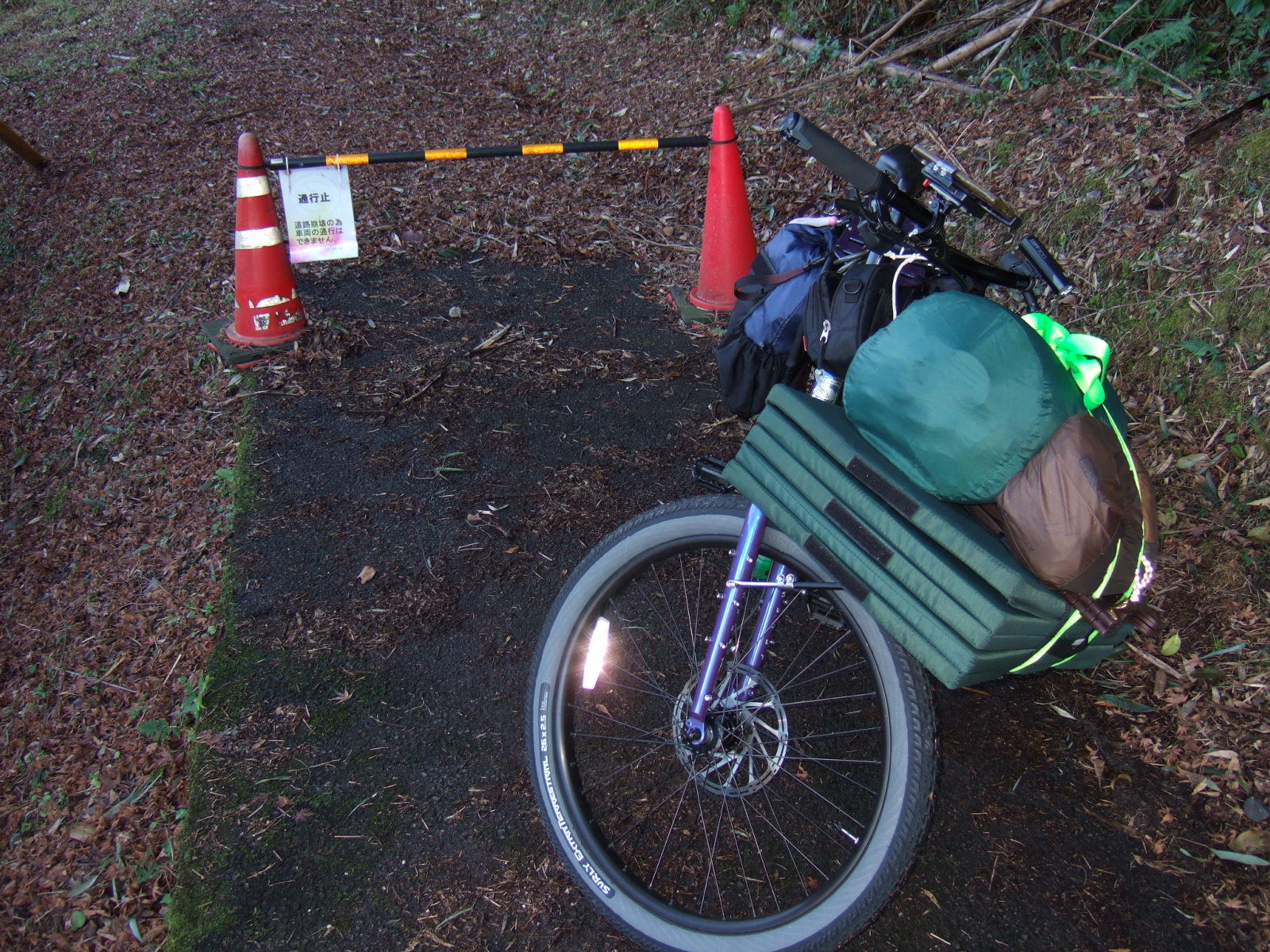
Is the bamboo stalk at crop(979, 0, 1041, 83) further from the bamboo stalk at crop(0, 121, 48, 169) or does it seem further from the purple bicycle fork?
the bamboo stalk at crop(0, 121, 48, 169)

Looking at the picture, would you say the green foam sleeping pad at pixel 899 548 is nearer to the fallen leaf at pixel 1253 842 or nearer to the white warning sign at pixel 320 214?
the fallen leaf at pixel 1253 842

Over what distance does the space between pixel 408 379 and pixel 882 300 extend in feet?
9.18

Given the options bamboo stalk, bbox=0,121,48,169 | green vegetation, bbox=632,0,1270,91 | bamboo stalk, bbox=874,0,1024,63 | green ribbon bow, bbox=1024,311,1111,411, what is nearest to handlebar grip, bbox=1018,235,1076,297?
green ribbon bow, bbox=1024,311,1111,411

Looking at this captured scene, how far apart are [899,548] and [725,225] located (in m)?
3.41

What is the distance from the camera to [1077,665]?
2.27m

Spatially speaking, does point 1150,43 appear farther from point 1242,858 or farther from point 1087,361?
point 1242,858

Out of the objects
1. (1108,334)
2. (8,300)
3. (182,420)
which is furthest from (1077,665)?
(8,300)

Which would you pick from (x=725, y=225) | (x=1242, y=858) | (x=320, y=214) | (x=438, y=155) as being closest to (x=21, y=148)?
(x=320, y=214)

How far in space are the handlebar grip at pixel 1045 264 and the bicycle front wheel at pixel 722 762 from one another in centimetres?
104

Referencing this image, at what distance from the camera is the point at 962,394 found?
1.72 meters

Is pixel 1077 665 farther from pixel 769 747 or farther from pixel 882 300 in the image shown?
pixel 882 300

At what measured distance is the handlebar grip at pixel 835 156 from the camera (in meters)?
2.11

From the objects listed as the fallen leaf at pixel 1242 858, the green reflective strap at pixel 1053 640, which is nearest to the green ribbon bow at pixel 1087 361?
the green reflective strap at pixel 1053 640

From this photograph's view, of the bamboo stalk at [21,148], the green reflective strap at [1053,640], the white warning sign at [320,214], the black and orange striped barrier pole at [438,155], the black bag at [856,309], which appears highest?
the black bag at [856,309]
